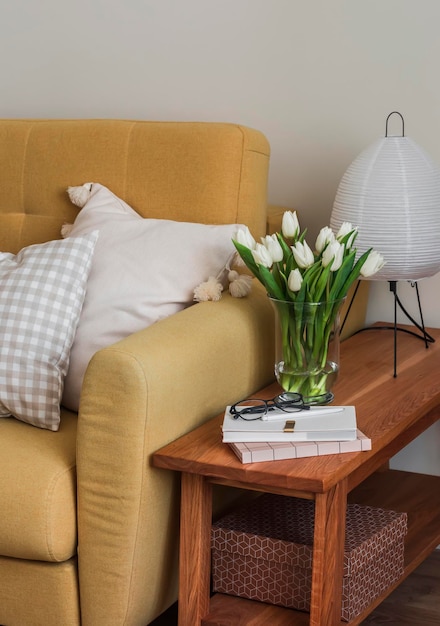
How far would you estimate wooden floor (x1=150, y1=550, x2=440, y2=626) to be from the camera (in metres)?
2.01

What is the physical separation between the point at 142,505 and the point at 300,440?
28 cm

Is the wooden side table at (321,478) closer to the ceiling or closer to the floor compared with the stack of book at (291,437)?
closer to the floor

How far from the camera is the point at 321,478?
1487 mm

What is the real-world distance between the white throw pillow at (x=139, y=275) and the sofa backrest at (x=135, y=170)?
0.38ft

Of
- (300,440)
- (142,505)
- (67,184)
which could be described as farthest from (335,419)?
(67,184)

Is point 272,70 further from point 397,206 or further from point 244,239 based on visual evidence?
point 244,239

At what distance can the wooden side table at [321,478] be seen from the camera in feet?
5.05

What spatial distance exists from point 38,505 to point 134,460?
179 mm

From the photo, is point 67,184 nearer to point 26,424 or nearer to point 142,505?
point 26,424

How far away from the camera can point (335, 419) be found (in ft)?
5.46

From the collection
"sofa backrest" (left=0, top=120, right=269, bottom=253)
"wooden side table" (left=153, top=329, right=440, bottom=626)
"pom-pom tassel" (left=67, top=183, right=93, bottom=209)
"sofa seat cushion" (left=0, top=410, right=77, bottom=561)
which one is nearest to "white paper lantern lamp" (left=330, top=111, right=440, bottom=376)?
"wooden side table" (left=153, top=329, right=440, bottom=626)

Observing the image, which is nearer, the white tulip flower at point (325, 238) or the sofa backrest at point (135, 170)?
the white tulip flower at point (325, 238)

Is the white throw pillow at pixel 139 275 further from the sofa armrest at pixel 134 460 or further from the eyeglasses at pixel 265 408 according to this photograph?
the eyeglasses at pixel 265 408

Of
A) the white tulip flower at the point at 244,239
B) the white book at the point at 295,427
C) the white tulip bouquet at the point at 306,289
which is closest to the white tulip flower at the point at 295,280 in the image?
the white tulip bouquet at the point at 306,289
